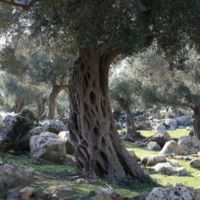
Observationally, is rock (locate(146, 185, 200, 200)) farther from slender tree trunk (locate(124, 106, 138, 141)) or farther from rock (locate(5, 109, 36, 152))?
slender tree trunk (locate(124, 106, 138, 141))

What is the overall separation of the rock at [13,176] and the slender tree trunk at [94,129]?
283cm

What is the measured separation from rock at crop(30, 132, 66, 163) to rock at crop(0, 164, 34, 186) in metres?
5.46

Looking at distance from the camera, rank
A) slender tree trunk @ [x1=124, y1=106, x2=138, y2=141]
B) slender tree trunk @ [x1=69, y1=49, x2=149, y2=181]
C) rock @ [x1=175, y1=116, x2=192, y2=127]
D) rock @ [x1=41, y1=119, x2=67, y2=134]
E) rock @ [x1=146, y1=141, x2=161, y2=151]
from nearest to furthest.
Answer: slender tree trunk @ [x1=69, y1=49, x2=149, y2=181] < rock @ [x1=41, y1=119, x2=67, y2=134] < rock @ [x1=146, y1=141, x2=161, y2=151] < slender tree trunk @ [x1=124, y1=106, x2=138, y2=141] < rock @ [x1=175, y1=116, x2=192, y2=127]

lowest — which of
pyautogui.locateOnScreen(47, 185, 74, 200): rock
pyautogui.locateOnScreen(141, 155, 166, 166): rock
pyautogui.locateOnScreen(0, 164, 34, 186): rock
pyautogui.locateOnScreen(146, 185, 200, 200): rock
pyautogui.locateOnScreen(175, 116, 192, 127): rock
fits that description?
pyautogui.locateOnScreen(141, 155, 166, 166): rock

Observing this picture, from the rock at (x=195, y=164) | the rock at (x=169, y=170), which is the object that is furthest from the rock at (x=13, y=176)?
the rock at (x=195, y=164)

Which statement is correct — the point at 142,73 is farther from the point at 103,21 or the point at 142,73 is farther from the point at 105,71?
the point at 103,21

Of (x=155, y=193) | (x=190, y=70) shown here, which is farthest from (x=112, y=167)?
(x=190, y=70)

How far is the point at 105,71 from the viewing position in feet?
38.3

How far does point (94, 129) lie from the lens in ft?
37.2

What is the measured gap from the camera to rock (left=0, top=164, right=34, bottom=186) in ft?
26.8

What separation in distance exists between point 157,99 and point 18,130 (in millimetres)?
17853

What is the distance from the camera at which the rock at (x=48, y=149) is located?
46.8ft

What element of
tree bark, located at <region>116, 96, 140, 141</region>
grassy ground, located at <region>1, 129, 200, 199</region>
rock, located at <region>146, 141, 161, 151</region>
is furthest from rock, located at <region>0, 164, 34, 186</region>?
tree bark, located at <region>116, 96, 140, 141</region>

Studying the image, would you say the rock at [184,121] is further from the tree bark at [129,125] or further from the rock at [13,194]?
the rock at [13,194]
